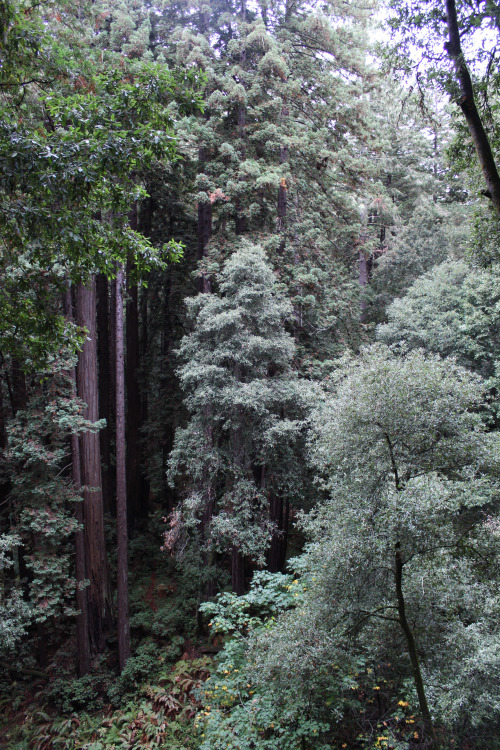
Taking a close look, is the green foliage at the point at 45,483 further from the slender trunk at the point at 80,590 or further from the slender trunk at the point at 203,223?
the slender trunk at the point at 203,223

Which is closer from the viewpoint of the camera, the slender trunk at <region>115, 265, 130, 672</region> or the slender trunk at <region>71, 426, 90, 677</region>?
the slender trunk at <region>71, 426, 90, 677</region>

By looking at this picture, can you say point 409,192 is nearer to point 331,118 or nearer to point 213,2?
point 331,118

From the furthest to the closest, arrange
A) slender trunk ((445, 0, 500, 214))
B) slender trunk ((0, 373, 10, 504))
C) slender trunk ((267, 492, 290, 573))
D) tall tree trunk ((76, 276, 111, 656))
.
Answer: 1. slender trunk ((267, 492, 290, 573))
2. tall tree trunk ((76, 276, 111, 656))
3. slender trunk ((0, 373, 10, 504))
4. slender trunk ((445, 0, 500, 214))

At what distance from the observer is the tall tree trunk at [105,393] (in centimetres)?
1669

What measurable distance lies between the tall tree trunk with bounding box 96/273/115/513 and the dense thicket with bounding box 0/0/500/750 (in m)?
0.10

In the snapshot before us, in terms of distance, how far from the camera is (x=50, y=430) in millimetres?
9898

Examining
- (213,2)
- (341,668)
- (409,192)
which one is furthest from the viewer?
(409,192)

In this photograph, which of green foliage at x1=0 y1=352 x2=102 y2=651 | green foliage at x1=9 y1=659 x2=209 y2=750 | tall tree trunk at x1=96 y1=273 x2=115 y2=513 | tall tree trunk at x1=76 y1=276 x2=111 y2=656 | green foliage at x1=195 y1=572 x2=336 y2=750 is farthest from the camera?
tall tree trunk at x1=96 y1=273 x2=115 y2=513

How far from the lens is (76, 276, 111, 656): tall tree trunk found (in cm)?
1067

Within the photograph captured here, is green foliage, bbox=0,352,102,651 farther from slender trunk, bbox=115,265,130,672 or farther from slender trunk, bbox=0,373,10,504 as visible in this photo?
slender trunk, bbox=115,265,130,672

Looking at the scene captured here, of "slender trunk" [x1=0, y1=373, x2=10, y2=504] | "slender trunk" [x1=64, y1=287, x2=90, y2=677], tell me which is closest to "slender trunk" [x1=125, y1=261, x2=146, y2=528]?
"slender trunk" [x1=0, y1=373, x2=10, y2=504]

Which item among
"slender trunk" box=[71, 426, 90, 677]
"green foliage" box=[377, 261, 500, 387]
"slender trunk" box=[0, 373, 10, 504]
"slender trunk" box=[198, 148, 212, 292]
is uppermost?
"slender trunk" box=[198, 148, 212, 292]

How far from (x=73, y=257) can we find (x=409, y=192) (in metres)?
19.3

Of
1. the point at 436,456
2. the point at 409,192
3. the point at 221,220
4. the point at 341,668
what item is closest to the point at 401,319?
the point at 221,220
